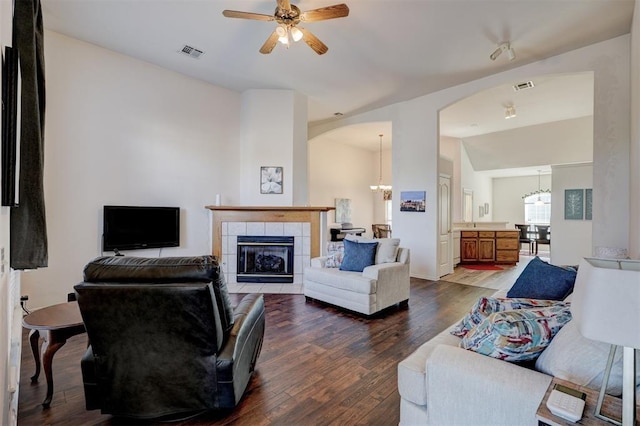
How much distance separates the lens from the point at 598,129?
12.7ft

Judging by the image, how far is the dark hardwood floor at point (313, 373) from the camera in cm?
187

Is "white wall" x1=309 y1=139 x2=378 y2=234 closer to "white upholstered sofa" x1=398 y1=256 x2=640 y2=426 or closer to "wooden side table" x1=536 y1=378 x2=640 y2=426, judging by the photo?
"white upholstered sofa" x1=398 y1=256 x2=640 y2=426

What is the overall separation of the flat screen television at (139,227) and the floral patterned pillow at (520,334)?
4.44 metres

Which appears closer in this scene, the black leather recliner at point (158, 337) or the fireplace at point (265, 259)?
the black leather recliner at point (158, 337)

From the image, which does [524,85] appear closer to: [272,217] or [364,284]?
[364,284]

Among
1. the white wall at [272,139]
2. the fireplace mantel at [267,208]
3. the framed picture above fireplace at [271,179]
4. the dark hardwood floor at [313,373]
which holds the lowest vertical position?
the dark hardwood floor at [313,373]

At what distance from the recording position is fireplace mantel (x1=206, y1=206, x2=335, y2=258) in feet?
17.1

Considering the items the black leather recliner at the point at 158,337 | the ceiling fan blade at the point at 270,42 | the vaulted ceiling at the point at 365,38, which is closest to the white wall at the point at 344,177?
the vaulted ceiling at the point at 365,38

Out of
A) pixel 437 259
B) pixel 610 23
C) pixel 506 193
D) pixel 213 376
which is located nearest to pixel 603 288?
pixel 213 376

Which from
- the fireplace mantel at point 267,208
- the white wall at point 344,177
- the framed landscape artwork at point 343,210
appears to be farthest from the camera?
the framed landscape artwork at point 343,210

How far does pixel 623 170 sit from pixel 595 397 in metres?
3.94

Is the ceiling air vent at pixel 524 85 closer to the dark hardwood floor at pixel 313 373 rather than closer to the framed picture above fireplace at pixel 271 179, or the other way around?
the dark hardwood floor at pixel 313 373

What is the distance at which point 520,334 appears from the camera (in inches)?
55.2

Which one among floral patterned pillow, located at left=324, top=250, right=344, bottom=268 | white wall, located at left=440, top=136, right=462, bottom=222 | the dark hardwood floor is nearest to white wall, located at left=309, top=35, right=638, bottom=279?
the dark hardwood floor
